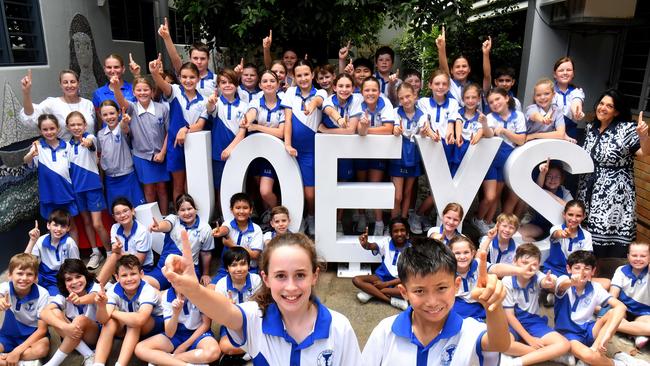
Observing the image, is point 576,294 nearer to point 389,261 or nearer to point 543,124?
point 389,261

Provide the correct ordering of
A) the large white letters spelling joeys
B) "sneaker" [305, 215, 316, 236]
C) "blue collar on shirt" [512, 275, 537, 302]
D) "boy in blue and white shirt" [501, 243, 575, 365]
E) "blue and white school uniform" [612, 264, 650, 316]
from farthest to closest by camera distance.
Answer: "sneaker" [305, 215, 316, 236] < the large white letters spelling joeys < "blue and white school uniform" [612, 264, 650, 316] < "blue collar on shirt" [512, 275, 537, 302] < "boy in blue and white shirt" [501, 243, 575, 365]

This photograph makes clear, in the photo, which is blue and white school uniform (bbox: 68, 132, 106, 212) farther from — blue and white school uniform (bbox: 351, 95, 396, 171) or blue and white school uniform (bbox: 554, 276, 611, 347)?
blue and white school uniform (bbox: 554, 276, 611, 347)

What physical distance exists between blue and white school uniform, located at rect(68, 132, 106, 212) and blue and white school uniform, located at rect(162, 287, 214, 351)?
5.75 ft

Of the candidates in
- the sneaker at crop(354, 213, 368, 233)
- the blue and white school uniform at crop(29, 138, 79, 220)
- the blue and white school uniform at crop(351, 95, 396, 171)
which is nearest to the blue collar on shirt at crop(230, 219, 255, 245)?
the sneaker at crop(354, 213, 368, 233)

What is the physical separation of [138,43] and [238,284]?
23.0 ft

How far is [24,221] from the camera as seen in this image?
16.2 ft

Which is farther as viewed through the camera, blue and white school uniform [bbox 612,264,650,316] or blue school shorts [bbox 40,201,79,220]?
blue school shorts [bbox 40,201,79,220]

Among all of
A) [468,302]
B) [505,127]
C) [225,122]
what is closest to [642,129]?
[505,127]

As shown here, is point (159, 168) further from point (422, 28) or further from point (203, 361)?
point (422, 28)

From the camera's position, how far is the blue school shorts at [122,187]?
4.59 m

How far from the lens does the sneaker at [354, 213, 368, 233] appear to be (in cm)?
490

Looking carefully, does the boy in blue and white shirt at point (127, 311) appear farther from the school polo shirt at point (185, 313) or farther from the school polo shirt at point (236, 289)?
the school polo shirt at point (236, 289)

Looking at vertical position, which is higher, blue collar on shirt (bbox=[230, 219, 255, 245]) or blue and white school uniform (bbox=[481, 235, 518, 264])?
blue collar on shirt (bbox=[230, 219, 255, 245])

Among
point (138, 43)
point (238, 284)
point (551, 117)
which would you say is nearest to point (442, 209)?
point (551, 117)
